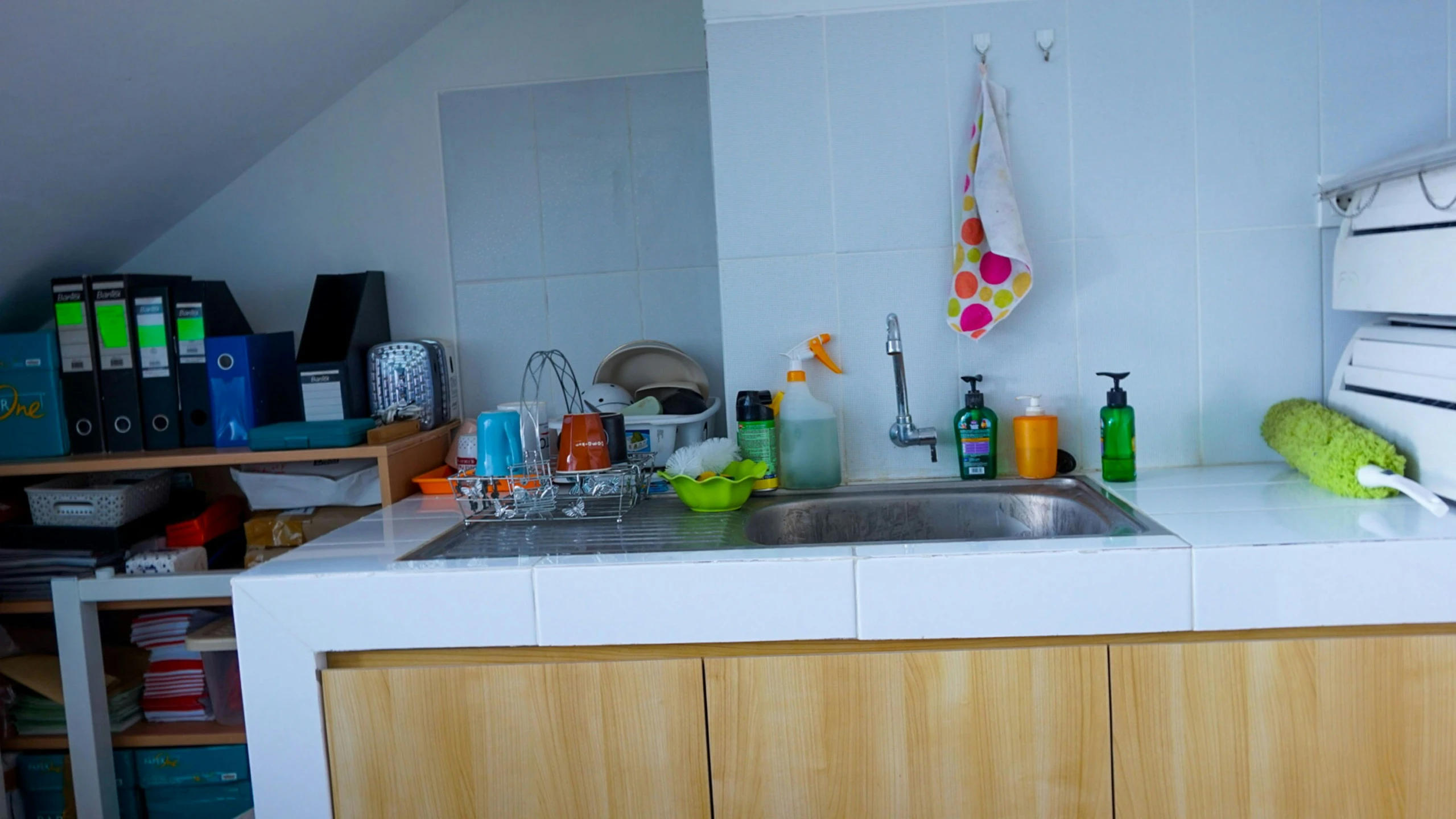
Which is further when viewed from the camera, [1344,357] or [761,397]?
[761,397]

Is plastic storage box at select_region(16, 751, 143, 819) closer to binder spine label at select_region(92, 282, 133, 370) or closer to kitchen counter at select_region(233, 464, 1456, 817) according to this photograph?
binder spine label at select_region(92, 282, 133, 370)

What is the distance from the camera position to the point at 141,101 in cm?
179

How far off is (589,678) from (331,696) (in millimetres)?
334

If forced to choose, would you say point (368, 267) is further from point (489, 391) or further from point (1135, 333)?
point (1135, 333)

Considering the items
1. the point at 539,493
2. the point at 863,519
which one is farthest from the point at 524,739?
the point at 863,519

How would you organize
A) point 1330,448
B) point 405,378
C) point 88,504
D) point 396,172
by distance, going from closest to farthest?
point 1330,448
point 88,504
point 405,378
point 396,172

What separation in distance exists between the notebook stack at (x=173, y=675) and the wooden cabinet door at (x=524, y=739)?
0.83 m

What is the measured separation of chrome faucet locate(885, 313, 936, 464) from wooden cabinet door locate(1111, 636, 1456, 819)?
1.90 feet

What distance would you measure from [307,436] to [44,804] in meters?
0.93

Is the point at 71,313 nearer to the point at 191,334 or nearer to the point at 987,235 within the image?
the point at 191,334

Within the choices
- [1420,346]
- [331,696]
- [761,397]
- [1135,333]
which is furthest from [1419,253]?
[331,696]

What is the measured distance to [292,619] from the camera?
1.36m

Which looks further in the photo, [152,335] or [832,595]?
[152,335]

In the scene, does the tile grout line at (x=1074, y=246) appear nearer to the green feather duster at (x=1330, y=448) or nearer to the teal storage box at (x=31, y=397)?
the green feather duster at (x=1330, y=448)
